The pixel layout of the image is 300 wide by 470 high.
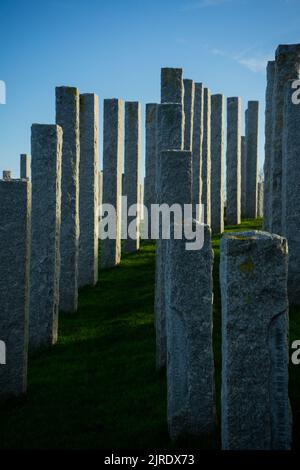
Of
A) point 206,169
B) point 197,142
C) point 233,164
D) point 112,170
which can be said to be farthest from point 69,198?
point 233,164

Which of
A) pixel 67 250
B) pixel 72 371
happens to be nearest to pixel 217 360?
pixel 72 371

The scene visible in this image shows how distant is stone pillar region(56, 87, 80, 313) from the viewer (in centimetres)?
976

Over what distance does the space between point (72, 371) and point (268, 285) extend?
3.94m

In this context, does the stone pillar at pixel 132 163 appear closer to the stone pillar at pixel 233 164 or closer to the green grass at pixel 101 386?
the stone pillar at pixel 233 164

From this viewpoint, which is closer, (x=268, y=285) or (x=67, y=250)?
(x=268, y=285)

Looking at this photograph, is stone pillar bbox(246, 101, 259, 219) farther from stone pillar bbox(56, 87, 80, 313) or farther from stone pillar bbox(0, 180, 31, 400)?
stone pillar bbox(0, 180, 31, 400)

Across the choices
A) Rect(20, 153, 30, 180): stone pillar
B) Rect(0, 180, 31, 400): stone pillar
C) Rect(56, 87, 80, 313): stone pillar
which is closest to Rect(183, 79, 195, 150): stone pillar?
Rect(56, 87, 80, 313): stone pillar

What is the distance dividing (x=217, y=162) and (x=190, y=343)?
39.3 ft

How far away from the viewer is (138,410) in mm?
5828

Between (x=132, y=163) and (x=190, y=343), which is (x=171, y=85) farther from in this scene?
(x=190, y=343)

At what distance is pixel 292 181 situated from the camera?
8508mm

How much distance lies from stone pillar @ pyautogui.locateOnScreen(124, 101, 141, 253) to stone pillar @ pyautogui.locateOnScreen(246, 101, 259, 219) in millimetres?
5063

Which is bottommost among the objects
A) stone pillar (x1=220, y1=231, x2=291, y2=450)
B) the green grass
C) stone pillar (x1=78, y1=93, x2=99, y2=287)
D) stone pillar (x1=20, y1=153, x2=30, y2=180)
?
the green grass
